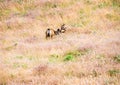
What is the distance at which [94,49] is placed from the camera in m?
16.9

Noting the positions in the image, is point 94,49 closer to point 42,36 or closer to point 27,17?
point 42,36

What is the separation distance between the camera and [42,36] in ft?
84.2

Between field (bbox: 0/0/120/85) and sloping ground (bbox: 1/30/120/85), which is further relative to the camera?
field (bbox: 0/0/120/85)

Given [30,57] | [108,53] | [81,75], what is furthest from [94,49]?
[81,75]

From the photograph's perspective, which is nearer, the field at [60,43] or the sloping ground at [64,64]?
the sloping ground at [64,64]

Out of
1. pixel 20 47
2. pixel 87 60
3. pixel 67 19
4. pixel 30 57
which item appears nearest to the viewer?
pixel 87 60

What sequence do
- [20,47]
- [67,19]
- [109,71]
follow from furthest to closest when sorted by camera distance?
[67,19] < [20,47] < [109,71]

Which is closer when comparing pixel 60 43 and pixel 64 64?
pixel 64 64

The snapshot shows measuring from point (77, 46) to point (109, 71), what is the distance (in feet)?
22.0

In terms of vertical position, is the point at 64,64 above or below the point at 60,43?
above

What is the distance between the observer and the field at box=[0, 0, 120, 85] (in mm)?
12719

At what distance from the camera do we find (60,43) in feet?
68.3

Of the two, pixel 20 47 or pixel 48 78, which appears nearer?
pixel 48 78

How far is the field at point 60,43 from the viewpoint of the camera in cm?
1272
